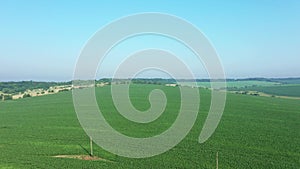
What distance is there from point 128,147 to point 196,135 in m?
7.26

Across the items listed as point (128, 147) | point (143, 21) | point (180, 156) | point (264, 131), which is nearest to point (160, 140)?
point (128, 147)

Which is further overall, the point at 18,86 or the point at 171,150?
the point at 18,86

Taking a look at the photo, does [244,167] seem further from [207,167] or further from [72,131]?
[72,131]

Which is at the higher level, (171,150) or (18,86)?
(18,86)

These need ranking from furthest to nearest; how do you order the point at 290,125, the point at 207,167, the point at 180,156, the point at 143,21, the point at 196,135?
the point at 290,125, the point at 196,135, the point at 180,156, the point at 207,167, the point at 143,21

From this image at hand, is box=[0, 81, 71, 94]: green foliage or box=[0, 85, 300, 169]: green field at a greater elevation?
box=[0, 81, 71, 94]: green foliage

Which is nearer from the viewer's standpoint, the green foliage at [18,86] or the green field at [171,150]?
the green field at [171,150]

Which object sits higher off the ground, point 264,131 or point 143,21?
point 143,21

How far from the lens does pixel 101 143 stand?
24828 millimetres

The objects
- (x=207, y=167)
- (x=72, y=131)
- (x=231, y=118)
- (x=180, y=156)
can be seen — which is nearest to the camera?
(x=207, y=167)

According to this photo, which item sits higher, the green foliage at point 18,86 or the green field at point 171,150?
the green foliage at point 18,86

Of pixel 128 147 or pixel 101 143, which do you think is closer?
pixel 128 147

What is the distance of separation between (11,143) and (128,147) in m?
9.07

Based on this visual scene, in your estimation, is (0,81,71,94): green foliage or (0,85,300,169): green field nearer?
(0,85,300,169): green field
